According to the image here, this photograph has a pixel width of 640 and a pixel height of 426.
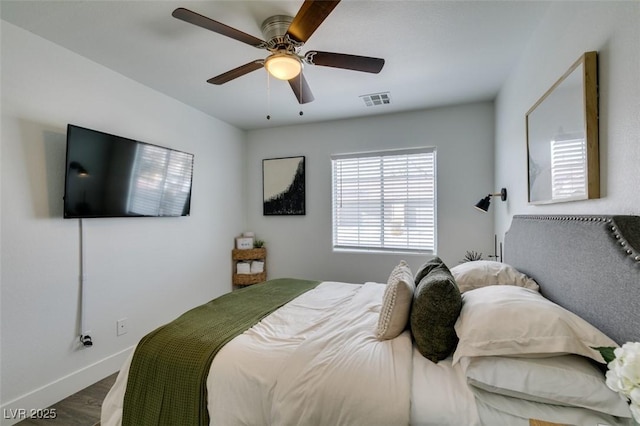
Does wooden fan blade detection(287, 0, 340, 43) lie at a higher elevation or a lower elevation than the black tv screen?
higher

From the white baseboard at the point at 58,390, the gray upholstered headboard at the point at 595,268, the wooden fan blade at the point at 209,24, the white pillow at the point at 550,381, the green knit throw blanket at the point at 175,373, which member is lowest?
the white baseboard at the point at 58,390

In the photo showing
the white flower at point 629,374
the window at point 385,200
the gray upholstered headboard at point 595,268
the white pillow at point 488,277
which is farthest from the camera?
the window at point 385,200

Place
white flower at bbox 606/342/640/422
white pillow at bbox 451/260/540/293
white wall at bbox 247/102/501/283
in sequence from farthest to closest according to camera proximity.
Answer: white wall at bbox 247/102/501/283 < white pillow at bbox 451/260/540/293 < white flower at bbox 606/342/640/422

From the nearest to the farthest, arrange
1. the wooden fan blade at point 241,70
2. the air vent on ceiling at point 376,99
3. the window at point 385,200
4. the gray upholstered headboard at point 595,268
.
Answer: the gray upholstered headboard at point 595,268 → the wooden fan blade at point 241,70 → the air vent on ceiling at point 376,99 → the window at point 385,200

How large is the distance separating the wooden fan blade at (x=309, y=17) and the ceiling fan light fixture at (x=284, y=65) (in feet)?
0.46

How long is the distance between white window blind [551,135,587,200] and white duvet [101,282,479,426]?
995 millimetres

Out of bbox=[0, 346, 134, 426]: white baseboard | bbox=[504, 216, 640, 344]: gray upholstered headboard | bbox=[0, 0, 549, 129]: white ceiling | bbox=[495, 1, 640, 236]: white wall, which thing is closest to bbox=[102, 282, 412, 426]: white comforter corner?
bbox=[504, 216, 640, 344]: gray upholstered headboard

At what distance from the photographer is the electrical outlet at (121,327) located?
8.08 feet

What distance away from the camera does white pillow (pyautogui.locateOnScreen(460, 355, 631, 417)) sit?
92 centimetres

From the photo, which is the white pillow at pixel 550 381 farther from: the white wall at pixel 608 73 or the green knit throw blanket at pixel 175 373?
the green knit throw blanket at pixel 175 373

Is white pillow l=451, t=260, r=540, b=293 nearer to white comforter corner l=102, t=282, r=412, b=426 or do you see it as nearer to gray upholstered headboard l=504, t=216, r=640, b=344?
gray upholstered headboard l=504, t=216, r=640, b=344

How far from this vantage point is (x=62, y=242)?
209 centimetres

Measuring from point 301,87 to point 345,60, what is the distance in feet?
1.41

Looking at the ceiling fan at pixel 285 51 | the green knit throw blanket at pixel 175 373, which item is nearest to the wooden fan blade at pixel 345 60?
the ceiling fan at pixel 285 51
